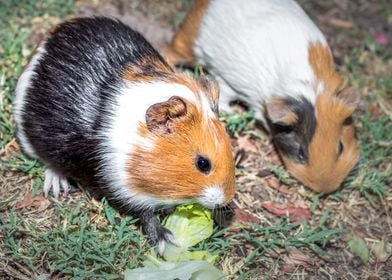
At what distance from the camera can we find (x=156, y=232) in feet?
13.4

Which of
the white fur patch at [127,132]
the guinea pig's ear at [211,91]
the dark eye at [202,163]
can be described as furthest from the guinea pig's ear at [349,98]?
the dark eye at [202,163]

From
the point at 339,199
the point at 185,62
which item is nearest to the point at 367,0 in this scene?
the point at 185,62

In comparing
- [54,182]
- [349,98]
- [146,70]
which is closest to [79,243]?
[54,182]

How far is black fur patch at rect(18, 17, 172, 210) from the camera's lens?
4.00 metres

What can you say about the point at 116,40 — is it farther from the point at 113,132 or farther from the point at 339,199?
the point at 339,199

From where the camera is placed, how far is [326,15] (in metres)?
6.81

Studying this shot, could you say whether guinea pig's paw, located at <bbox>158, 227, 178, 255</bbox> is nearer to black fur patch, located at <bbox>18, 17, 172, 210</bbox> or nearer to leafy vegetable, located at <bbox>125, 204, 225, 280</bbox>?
leafy vegetable, located at <bbox>125, 204, 225, 280</bbox>

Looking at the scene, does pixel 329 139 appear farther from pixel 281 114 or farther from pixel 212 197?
pixel 212 197

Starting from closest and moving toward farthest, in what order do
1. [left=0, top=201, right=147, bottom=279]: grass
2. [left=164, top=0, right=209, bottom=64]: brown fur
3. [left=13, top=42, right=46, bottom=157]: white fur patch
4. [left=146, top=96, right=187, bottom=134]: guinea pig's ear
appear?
[left=146, top=96, right=187, bottom=134]: guinea pig's ear, [left=0, top=201, right=147, bottom=279]: grass, [left=13, top=42, right=46, bottom=157]: white fur patch, [left=164, top=0, right=209, bottom=64]: brown fur

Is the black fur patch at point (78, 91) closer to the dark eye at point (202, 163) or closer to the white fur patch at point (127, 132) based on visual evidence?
the white fur patch at point (127, 132)

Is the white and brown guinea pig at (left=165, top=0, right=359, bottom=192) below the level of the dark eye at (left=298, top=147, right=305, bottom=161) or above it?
above

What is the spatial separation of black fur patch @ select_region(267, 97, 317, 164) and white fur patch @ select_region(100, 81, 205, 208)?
1246 millimetres

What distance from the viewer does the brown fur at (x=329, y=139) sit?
480 cm

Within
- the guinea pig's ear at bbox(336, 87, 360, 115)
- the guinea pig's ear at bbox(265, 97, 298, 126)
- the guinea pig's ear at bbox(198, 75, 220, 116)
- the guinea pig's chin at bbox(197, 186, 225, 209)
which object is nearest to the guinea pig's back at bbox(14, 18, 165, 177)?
the guinea pig's ear at bbox(198, 75, 220, 116)
